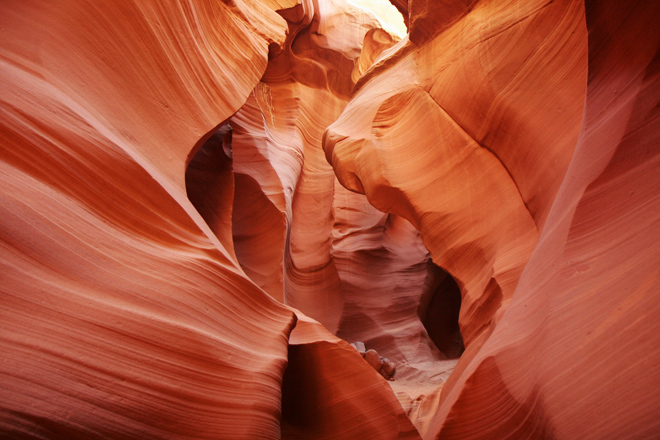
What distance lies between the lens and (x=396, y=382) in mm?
6133

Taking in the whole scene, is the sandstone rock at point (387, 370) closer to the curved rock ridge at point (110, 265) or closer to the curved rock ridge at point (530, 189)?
the curved rock ridge at point (530, 189)

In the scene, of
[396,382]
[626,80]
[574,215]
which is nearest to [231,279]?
[574,215]

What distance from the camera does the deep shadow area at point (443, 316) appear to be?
920cm

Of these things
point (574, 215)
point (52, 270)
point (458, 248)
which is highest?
point (52, 270)

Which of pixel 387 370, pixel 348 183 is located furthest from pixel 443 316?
pixel 348 183

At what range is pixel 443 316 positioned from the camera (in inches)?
379

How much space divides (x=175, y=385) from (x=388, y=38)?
9.50 m

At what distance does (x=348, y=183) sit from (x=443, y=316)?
15.8ft

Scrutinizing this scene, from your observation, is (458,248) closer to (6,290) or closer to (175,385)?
(175,385)

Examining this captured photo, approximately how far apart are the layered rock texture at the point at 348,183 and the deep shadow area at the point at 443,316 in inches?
137

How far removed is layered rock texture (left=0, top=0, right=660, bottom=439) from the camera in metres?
1.84

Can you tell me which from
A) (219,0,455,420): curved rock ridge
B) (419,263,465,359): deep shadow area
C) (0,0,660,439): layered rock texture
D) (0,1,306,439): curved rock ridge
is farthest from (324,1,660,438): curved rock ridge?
(419,263,465,359): deep shadow area

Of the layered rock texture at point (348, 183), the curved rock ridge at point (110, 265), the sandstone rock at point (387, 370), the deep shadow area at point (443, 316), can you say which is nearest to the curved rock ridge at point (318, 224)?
the sandstone rock at point (387, 370)

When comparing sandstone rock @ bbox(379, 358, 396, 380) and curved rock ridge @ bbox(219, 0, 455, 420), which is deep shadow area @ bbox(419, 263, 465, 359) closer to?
curved rock ridge @ bbox(219, 0, 455, 420)
